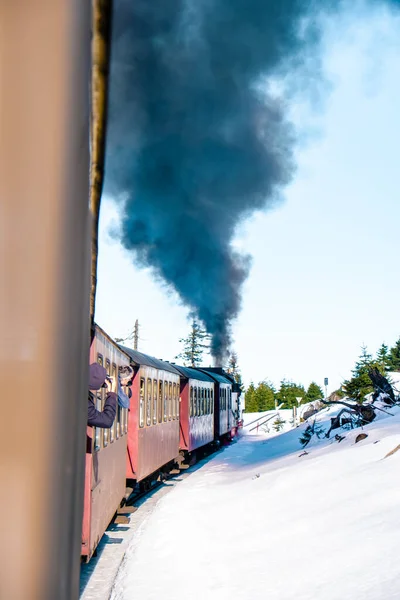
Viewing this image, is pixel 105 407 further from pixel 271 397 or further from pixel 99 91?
pixel 271 397

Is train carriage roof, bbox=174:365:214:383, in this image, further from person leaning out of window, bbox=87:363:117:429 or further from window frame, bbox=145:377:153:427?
person leaning out of window, bbox=87:363:117:429

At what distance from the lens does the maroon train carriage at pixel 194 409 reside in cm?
1770

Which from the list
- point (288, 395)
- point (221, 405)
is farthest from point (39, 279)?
point (288, 395)

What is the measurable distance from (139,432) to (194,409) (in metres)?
7.33

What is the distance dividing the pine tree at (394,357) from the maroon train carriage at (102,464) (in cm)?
8427

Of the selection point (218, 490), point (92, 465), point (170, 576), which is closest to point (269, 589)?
point (170, 576)

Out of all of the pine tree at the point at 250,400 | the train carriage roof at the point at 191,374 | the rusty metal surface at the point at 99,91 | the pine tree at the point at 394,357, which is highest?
the pine tree at the point at 394,357

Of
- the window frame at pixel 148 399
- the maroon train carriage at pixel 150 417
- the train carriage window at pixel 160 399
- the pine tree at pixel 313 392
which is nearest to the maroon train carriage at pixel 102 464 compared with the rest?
the maroon train carriage at pixel 150 417

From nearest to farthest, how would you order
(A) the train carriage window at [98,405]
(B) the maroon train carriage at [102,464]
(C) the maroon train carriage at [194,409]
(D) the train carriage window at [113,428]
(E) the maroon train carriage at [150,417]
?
(B) the maroon train carriage at [102,464] → (A) the train carriage window at [98,405] → (D) the train carriage window at [113,428] → (E) the maroon train carriage at [150,417] → (C) the maroon train carriage at [194,409]

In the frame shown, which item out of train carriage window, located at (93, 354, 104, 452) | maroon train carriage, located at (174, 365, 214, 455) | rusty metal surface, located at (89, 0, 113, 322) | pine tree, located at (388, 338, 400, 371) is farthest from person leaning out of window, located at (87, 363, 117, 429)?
pine tree, located at (388, 338, 400, 371)

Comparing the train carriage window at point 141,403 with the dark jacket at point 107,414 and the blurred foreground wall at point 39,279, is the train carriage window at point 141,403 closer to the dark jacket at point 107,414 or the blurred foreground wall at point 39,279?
the dark jacket at point 107,414

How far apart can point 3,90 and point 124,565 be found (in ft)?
25.8

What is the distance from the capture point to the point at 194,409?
1884 cm

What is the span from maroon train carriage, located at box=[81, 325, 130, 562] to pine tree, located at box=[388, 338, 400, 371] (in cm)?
8427
